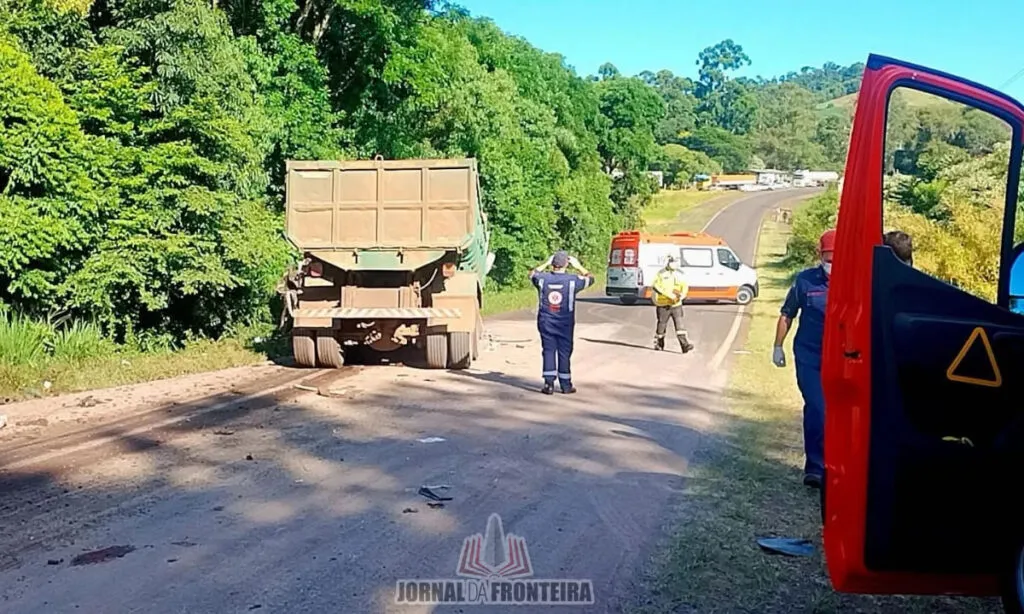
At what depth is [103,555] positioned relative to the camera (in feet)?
18.1

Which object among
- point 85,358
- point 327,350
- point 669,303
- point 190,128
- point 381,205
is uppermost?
point 190,128

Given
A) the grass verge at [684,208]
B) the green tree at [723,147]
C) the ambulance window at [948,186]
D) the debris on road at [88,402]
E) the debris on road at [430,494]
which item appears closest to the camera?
the ambulance window at [948,186]

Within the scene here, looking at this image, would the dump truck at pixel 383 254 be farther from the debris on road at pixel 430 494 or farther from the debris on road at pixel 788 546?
the debris on road at pixel 788 546

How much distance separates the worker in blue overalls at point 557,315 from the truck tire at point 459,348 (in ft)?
7.68

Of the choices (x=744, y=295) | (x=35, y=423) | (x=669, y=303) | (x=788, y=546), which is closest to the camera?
(x=788, y=546)

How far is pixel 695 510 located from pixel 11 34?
42.5 feet

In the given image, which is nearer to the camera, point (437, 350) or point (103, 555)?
point (103, 555)

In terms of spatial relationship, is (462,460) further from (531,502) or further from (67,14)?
(67,14)

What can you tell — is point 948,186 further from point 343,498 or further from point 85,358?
point 85,358

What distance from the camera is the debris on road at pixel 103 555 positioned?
5410 mm

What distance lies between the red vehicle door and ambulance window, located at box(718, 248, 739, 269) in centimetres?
2732

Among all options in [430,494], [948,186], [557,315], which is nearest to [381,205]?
[557,315]

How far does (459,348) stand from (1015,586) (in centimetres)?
1072

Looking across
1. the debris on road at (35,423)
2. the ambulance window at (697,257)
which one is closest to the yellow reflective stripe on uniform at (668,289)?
the debris on road at (35,423)
